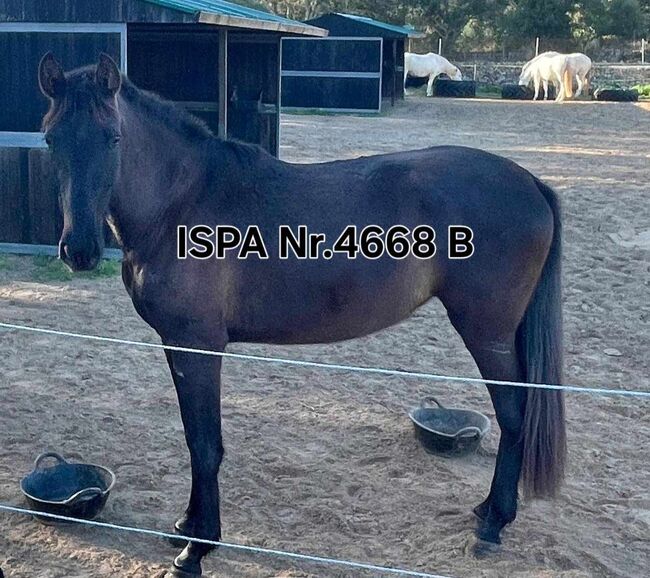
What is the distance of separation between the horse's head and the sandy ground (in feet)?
4.35

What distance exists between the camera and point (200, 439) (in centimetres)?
342

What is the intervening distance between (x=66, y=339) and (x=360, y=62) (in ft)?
61.7

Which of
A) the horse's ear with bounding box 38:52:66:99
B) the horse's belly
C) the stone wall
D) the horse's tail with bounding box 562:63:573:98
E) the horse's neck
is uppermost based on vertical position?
the stone wall

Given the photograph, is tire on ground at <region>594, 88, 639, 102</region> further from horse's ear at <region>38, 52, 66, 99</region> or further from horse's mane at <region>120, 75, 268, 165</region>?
horse's ear at <region>38, 52, 66, 99</region>

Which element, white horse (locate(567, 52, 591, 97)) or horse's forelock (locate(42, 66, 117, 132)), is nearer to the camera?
horse's forelock (locate(42, 66, 117, 132))

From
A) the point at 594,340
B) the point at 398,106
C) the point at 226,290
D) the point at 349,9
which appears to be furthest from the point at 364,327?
the point at 349,9

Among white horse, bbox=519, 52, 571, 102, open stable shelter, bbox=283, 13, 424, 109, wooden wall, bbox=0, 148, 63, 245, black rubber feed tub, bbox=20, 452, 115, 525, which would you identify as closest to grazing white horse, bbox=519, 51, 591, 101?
white horse, bbox=519, 52, 571, 102

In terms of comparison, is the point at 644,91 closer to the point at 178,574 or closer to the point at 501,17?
the point at 501,17

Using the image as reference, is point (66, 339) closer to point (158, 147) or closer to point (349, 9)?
point (158, 147)

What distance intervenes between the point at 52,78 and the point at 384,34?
21.9 meters

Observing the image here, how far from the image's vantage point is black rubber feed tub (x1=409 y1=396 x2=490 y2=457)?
4.34m

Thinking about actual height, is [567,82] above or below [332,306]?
above

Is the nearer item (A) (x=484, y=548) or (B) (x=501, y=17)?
(A) (x=484, y=548)

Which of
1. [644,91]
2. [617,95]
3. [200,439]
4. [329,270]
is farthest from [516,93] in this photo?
[200,439]
